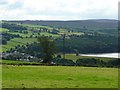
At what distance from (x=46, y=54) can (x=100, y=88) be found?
64.1m

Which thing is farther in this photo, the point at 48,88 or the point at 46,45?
the point at 46,45

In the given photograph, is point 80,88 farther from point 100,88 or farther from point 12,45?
point 12,45

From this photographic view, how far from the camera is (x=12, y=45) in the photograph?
7825 inches

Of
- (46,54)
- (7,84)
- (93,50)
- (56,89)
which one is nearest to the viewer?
(56,89)

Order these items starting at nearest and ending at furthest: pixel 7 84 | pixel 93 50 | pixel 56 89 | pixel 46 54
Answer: pixel 56 89 < pixel 7 84 < pixel 46 54 < pixel 93 50

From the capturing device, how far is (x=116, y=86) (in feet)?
103

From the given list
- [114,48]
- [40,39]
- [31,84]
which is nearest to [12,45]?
[114,48]

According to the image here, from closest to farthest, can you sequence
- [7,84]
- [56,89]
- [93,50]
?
[56,89], [7,84], [93,50]

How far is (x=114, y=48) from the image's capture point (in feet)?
648

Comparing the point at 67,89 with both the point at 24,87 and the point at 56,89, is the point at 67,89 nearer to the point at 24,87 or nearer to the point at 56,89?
the point at 56,89

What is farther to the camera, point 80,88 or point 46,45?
point 46,45

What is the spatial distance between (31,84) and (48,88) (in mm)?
2850

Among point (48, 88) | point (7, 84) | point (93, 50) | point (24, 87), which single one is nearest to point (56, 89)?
point (48, 88)

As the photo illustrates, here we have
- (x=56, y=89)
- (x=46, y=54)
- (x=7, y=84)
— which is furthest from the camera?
(x=46, y=54)
